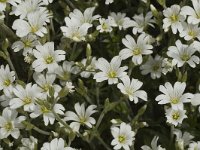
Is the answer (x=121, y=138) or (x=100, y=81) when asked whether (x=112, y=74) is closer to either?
(x=100, y=81)

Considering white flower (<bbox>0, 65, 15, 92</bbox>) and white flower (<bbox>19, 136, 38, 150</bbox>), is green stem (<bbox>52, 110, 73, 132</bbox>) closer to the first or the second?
white flower (<bbox>19, 136, 38, 150</bbox>)

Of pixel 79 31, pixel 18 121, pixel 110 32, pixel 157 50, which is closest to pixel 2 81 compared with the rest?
pixel 18 121

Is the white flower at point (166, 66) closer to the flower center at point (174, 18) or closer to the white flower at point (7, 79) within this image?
the flower center at point (174, 18)

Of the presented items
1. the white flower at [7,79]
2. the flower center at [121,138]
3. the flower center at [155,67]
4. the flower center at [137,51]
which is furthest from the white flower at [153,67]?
the white flower at [7,79]

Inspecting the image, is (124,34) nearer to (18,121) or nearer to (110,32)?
(110,32)

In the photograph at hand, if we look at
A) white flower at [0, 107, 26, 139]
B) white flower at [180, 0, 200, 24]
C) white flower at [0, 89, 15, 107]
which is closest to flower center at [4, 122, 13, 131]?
white flower at [0, 107, 26, 139]

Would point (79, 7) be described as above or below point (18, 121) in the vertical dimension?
above
